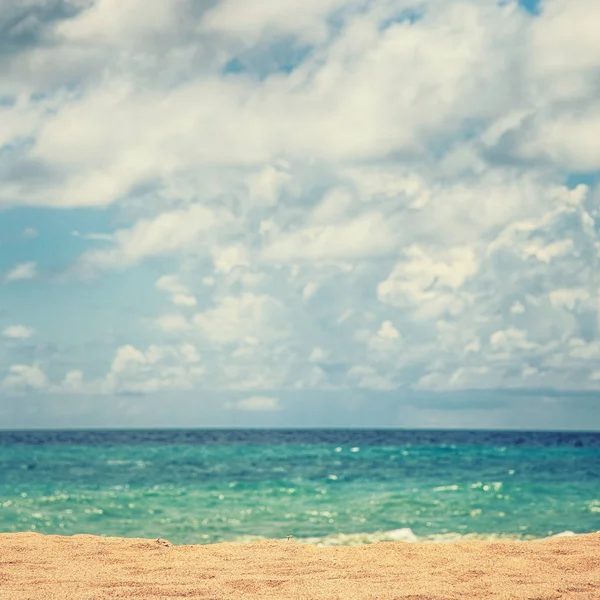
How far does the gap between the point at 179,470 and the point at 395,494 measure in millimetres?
13818

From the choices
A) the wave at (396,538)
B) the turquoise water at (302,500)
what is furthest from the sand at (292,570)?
the turquoise water at (302,500)

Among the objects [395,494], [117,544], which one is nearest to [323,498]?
[395,494]

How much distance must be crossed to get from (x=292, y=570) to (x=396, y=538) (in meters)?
6.85

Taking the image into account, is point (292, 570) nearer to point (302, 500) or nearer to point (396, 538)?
point (396, 538)

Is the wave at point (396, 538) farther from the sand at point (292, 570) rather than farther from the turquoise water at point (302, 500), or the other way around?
the sand at point (292, 570)

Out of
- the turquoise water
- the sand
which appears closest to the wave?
the turquoise water

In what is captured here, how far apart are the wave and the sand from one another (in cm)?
428

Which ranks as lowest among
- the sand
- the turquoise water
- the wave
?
the turquoise water

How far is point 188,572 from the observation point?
8719mm

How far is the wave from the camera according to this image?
49.6 feet

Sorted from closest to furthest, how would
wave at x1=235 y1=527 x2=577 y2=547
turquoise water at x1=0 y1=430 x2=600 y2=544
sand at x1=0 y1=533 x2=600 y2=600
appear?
sand at x1=0 y1=533 x2=600 y2=600, wave at x1=235 y1=527 x2=577 y2=547, turquoise water at x1=0 y1=430 x2=600 y2=544

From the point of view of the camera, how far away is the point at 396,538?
50.0 ft

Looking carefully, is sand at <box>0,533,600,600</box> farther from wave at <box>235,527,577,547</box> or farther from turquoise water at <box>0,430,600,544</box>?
turquoise water at <box>0,430,600,544</box>

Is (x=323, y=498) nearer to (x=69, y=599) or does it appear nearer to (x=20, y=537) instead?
(x=20, y=537)
